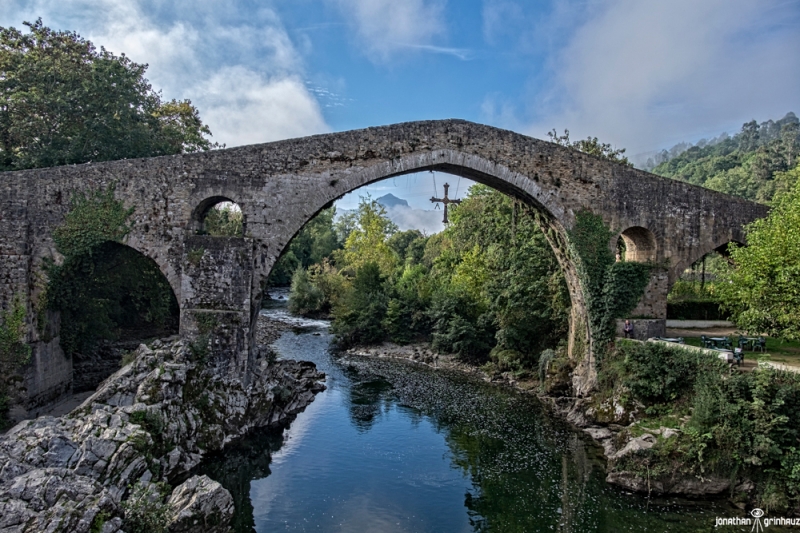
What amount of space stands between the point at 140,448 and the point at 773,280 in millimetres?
13396

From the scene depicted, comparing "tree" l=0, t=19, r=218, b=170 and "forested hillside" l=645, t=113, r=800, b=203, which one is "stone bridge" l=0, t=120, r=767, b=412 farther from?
"forested hillside" l=645, t=113, r=800, b=203

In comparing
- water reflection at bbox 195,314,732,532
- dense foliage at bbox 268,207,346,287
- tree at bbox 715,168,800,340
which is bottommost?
water reflection at bbox 195,314,732,532

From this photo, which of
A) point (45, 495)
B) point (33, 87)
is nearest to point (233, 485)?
point (45, 495)

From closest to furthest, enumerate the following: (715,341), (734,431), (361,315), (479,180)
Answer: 1. (734,431)
2. (715,341)
3. (479,180)
4. (361,315)

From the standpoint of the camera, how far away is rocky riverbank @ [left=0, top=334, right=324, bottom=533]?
734 cm

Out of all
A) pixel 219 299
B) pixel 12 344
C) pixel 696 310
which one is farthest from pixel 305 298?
pixel 696 310

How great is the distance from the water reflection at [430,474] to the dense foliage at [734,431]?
Answer: 0.76 metres

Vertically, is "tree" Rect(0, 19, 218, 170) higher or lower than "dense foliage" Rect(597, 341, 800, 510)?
higher

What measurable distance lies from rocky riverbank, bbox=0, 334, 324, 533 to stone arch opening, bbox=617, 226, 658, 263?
1140 cm

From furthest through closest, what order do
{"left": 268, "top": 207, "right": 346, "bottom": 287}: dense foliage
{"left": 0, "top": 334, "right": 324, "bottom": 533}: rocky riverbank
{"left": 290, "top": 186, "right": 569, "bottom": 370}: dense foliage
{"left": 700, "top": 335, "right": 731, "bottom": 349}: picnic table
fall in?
{"left": 268, "top": 207, "right": 346, "bottom": 287}: dense foliage → {"left": 290, "top": 186, "right": 569, "bottom": 370}: dense foliage → {"left": 700, "top": 335, "right": 731, "bottom": 349}: picnic table → {"left": 0, "top": 334, "right": 324, "bottom": 533}: rocky riverbank

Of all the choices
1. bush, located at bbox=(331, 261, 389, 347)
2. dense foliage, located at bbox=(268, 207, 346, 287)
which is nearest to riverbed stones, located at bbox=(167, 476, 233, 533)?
bush, located at bbox=(331, 261, 389, 347)

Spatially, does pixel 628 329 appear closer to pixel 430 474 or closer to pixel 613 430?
pixel 613 430

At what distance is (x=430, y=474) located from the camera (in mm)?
11312

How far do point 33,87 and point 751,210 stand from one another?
2165 centimetres
